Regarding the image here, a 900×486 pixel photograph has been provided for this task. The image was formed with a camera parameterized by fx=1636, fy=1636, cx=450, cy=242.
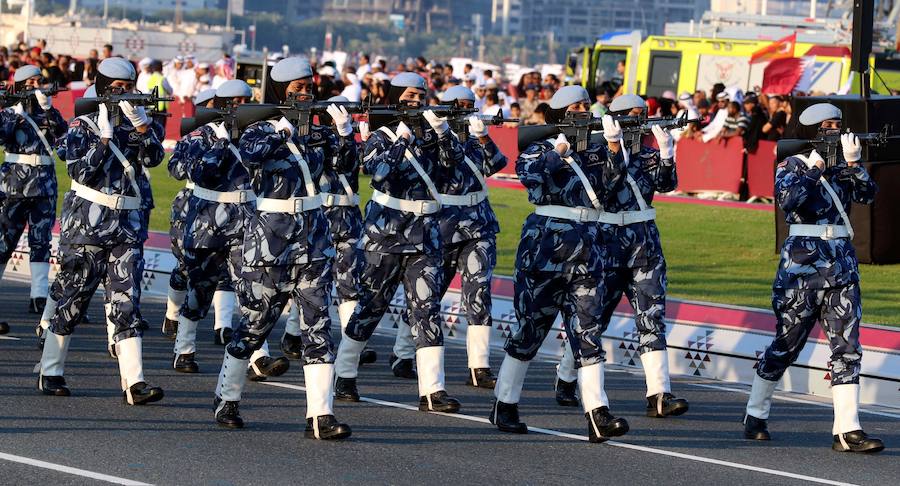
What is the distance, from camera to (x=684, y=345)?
536 inches

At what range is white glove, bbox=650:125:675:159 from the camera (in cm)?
1067

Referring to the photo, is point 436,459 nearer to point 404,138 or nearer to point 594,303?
point 594,303

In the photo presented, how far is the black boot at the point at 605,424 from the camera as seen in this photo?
9.93m

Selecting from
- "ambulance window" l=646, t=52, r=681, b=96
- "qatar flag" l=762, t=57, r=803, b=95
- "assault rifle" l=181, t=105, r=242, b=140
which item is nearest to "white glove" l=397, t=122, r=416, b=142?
"assault rifle" l=181, t=105, r=242, b=140

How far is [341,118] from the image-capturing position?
10.1 m

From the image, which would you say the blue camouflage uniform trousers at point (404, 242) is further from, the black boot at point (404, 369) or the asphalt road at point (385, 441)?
the black boot at point (404, 369)

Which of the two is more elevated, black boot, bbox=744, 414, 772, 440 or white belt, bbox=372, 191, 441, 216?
white belt, bbox=372, 191, 441, 216

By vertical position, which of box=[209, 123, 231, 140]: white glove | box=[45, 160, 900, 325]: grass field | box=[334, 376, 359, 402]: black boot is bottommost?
box=[45, 160, 900, 325]: grass field

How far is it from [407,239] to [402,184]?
44cm

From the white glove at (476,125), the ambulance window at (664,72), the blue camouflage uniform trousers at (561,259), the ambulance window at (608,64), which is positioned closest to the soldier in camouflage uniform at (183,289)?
the white glove at (476,125)

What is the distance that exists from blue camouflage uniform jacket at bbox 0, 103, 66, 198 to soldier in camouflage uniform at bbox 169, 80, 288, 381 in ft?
5.99

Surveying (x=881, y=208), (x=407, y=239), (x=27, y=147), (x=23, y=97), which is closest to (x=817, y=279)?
(x=407, y=239)

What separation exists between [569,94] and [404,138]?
1253 millimetres

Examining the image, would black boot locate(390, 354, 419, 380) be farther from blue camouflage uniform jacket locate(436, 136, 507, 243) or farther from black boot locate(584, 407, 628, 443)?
black boot locate(584, 407, 628, 443)
